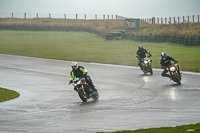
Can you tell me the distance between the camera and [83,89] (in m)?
16.0

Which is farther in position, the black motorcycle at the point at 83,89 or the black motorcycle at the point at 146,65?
the black motorcycle at the point at 146,65

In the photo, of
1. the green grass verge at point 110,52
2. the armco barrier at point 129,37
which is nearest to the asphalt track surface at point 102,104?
the green grass verge at point 110,52

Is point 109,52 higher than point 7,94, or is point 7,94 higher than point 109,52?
point 7,94

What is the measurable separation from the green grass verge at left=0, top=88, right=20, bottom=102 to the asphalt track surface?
321 millimetres

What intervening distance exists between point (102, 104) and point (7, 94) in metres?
4.90

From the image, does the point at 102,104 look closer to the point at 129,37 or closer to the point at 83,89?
the point at 83,89

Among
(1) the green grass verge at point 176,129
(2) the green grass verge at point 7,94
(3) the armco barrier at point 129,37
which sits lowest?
(2) the green grass verge at point 7,94

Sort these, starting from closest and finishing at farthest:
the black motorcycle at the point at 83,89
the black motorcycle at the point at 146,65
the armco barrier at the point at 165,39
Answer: the black motorcycle at the point at 83,89 < the black motorcycle at the point at 146,65 < the armco barrier at the point at 165,39

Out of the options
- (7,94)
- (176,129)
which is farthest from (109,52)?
(176,129)

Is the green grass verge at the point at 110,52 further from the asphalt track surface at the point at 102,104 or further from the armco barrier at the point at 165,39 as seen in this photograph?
the asphalt track surface at the point at 102,104

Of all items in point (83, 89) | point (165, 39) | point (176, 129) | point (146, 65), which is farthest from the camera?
point (165, 39)

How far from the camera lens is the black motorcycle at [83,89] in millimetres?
15789

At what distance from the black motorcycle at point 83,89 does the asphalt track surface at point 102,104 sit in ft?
0.82

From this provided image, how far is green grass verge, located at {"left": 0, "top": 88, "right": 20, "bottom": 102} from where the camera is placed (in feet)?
56.7
